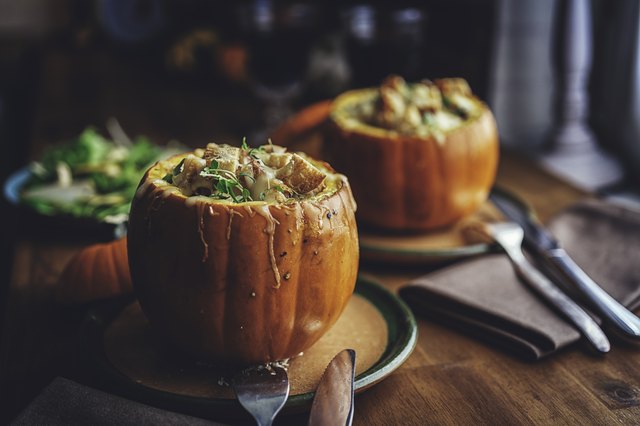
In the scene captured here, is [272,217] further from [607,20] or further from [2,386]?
[607,20]

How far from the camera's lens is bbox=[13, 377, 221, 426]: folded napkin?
798mm

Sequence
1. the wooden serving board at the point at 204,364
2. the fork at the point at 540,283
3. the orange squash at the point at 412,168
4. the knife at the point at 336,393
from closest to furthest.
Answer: the knife at the point at 336,393 → the wooden serving board at the point at 204,364 → the fork at the point at 540,283 → the orange squash at the point at 412,168

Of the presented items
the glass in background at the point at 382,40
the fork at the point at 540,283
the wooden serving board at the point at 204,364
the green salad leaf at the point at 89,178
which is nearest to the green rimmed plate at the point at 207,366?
the wooden serving board at the point at 204,364

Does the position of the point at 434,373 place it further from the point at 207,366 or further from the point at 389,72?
the point at 389,72

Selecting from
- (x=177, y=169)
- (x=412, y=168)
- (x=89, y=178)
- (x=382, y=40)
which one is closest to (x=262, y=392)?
(x=177, y=169)

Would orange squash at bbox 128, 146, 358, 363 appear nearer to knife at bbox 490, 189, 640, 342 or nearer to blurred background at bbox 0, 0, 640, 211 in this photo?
knife at bbox 490, 189, 640, 342

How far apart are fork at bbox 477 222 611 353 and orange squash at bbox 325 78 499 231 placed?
9cm

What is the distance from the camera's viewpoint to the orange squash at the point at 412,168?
130 centimetres

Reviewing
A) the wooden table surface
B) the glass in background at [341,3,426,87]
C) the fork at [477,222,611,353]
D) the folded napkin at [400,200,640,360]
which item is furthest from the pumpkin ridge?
the glass in background at [341,3,426,87]

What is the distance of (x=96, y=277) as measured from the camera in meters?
1.08

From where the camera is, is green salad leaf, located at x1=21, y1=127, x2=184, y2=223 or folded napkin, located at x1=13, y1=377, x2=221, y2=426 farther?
green salad leaf, located at x1=21, y1=127, x2=184, y2=223

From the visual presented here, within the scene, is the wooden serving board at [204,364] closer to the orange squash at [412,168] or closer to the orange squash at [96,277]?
the orange squash at [96,277]

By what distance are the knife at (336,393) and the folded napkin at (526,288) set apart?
24 cm

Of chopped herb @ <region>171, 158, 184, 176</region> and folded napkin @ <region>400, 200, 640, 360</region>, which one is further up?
chopped herb @ <region>171, 158, 184, 176</region>
